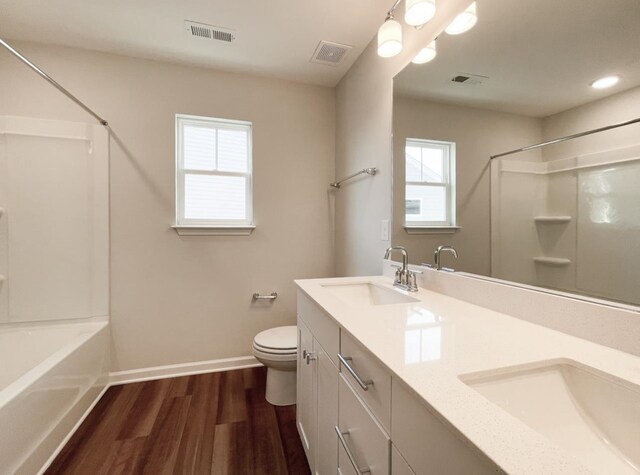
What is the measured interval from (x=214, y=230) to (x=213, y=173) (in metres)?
0.48

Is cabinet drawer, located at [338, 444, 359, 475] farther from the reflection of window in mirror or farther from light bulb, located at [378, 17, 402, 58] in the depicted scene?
light bulb, located at [378, 17, 402, 58]

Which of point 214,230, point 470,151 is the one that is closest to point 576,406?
point 470,151

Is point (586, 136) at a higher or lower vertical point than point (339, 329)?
higher

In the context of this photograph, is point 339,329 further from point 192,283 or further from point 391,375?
point 192,283

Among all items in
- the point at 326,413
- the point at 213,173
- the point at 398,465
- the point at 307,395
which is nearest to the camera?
the point at 398,465

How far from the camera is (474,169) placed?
1.20 metres

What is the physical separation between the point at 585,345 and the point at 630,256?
0.25 meters

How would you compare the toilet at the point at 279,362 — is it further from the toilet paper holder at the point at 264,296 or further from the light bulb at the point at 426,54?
the light bulb at the point at 426,54

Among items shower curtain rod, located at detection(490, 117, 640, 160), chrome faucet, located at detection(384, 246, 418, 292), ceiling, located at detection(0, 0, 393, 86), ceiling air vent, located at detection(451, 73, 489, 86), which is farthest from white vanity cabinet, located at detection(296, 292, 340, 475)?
ceiling, located at detection(0, 0, 393, 86)

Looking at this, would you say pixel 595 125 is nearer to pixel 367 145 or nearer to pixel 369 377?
pixel 369 377

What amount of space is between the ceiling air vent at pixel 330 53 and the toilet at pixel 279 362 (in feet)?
6.66

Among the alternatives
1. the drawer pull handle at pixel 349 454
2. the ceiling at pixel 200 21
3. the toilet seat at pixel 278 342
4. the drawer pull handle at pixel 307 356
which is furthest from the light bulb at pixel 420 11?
the toilet seat at pixel 278 342

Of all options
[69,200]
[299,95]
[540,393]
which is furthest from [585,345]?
[69,200]

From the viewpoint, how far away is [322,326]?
44.8 inches
